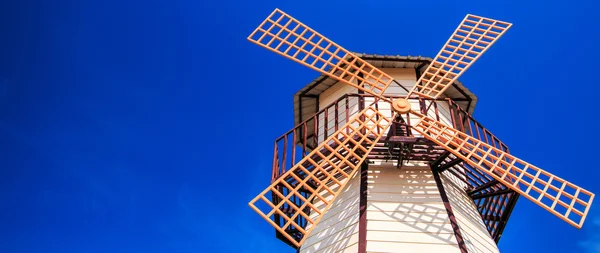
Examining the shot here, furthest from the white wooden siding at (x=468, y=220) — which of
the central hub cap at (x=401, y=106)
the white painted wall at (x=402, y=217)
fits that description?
the central hub cap at (x=401, y=106)

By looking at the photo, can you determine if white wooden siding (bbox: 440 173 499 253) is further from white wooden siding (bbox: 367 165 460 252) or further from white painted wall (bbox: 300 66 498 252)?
white wooden siding (bbox: 367 165 460 252)

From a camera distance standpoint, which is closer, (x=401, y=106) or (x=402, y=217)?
(x=402, y=217)

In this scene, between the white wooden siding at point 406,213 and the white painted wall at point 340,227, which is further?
the white painted wall at point 340,227

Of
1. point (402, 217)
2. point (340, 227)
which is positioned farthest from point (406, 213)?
point (340, 227)

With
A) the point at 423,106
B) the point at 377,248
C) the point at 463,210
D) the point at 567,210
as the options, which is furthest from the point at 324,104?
the point at 567,210

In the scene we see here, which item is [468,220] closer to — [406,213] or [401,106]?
[406,213]

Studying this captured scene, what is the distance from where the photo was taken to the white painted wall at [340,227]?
29.5 ft

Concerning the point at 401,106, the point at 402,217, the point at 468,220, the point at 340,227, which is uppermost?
the point at 401,106

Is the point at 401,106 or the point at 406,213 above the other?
the point at 401,106

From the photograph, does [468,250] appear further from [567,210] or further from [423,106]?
[423,106]

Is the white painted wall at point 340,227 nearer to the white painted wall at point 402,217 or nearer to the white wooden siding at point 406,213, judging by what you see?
the white painted wall at point 402,217

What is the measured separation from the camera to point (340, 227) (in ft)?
30.9

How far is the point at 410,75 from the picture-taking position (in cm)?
1350

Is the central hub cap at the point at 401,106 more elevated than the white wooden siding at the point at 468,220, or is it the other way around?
the central hub cap at the point at 401,106
